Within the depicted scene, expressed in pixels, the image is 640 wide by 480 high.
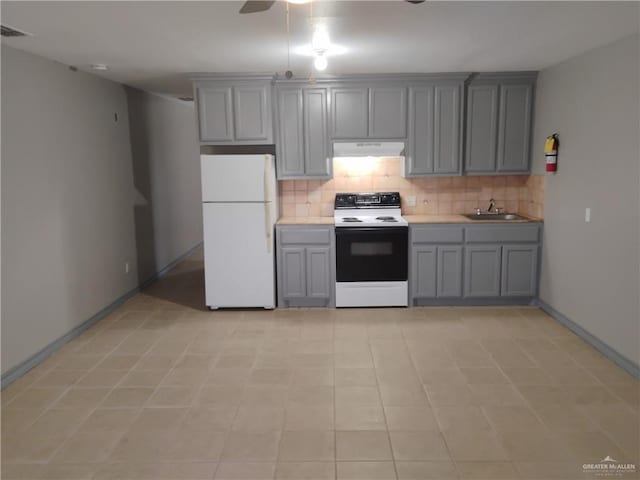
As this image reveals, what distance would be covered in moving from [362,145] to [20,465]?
3.85 m

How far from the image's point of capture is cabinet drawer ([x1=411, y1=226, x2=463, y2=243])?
Answer: 509 centimetres

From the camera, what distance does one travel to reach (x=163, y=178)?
675 cm

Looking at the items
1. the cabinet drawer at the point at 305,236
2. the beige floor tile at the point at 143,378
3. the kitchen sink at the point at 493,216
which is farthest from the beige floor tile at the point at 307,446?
the kitchen sink at the point at 493,216

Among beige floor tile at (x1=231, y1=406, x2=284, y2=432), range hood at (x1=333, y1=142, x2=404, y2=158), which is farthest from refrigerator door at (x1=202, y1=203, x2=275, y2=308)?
beige floor tile at (x1=231, y1=406, x2=284, y2=432)

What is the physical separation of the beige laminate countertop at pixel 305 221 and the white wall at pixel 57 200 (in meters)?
1.72

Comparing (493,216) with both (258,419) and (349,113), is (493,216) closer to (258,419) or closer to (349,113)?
→ (349,113)

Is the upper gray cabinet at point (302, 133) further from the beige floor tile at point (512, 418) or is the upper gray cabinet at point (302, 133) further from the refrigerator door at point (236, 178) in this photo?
the beige floor tile at point (512, 418)

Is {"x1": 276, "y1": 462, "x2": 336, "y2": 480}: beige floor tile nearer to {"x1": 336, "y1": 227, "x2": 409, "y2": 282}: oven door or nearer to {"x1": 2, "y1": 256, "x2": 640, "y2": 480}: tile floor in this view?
{"x1": 2, "y1": 256, "x2": 640, "y2": 480}: tile floor

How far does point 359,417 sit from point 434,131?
320cm

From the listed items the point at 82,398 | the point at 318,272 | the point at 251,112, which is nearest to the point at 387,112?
the point at 251,112

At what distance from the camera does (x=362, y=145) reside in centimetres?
519

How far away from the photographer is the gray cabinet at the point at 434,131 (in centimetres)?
514

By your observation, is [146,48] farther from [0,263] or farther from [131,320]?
[131,320]

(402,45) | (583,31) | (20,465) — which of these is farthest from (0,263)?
(583,31)
